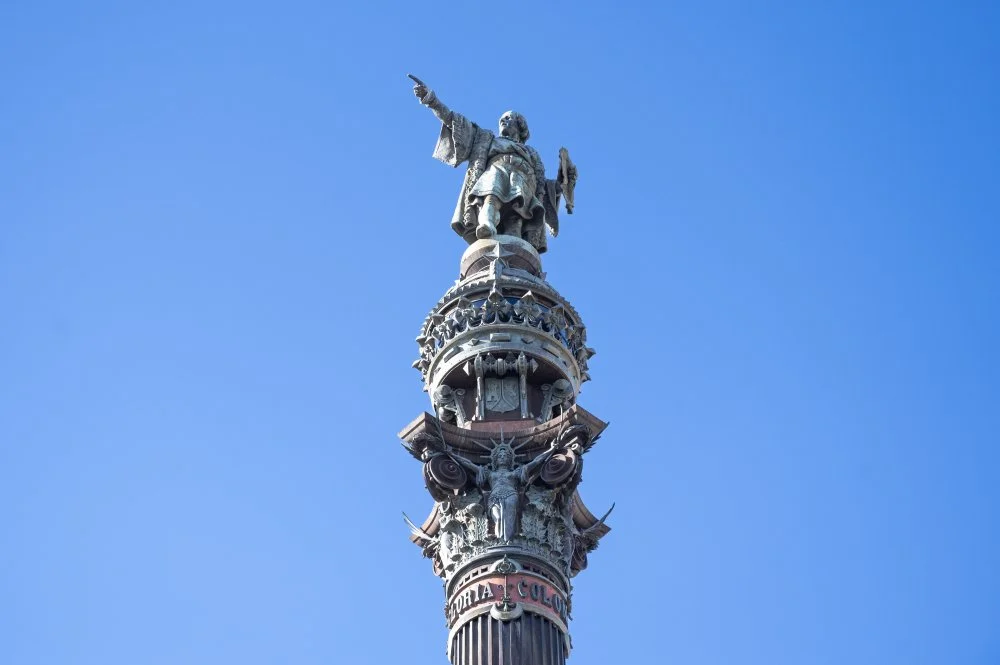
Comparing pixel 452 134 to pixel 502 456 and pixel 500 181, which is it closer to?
pixel 500 181

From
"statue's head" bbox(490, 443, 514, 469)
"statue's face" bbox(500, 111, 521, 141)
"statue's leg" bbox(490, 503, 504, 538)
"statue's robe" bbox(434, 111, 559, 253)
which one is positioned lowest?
"statue's leg" bbox(490, 503, 504, 538)

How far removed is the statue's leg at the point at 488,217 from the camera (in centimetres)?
3042

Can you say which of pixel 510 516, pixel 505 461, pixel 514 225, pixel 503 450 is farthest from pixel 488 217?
pixel 510 516

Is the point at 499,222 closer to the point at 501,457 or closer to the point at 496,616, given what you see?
the point at 501,457

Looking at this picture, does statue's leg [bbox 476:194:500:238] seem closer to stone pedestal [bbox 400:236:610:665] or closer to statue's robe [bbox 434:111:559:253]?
statue's robe [bbox 434:111:559:253]

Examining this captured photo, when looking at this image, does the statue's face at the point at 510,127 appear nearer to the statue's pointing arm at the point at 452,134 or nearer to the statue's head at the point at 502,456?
the statue's pointing arm at the point at 452,134

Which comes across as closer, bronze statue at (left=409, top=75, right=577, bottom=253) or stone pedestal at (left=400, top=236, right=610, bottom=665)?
stone pedestal at (left=400, top=236, right=610, bottom=665)

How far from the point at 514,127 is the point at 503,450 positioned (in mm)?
10341

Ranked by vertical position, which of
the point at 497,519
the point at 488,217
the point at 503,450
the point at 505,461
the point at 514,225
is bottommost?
the point at 497,519

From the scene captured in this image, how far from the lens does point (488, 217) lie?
30.6 metres

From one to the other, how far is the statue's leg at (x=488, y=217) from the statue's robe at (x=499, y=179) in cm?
13

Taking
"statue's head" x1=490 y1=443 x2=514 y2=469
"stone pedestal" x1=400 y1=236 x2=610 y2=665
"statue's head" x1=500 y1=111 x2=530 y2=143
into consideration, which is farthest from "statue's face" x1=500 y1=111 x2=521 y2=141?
"statue's head" x1=490 y1=443 x2=514 y2=469

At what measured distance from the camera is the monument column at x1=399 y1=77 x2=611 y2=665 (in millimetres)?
22891

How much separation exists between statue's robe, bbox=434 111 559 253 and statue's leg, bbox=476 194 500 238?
0.13 m
